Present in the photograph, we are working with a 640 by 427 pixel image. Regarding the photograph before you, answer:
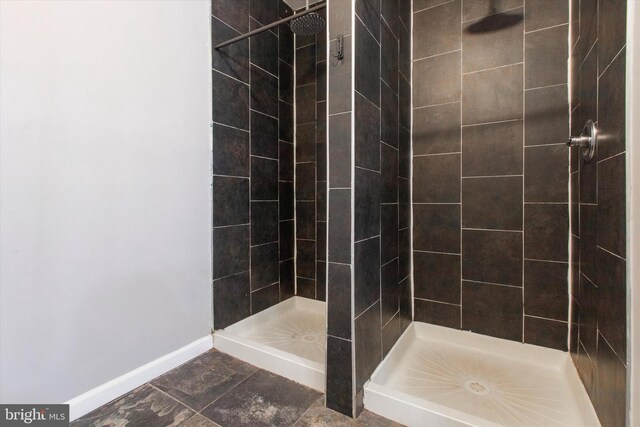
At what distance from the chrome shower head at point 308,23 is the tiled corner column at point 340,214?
293mm

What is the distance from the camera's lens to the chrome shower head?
1.55m

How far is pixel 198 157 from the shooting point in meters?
1.74

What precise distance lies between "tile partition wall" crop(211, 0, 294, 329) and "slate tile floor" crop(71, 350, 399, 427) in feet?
1.36

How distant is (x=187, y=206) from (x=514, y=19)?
2330 mm

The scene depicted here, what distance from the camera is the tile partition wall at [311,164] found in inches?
94.9

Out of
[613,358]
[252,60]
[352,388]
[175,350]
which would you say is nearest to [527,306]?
[613,358]

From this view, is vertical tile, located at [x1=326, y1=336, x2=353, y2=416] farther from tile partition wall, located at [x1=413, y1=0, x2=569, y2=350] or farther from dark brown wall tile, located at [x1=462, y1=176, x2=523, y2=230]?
dark brown wall tile, located at [x1=462, y1=176, x2=523, y2=230]

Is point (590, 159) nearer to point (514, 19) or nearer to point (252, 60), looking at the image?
point (514, 19)

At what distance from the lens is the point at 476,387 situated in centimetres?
153

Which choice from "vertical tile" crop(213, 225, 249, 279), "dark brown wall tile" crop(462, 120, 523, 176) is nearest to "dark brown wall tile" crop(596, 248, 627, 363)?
"dark brown wall tile" crop(462, 120, 523, 176)

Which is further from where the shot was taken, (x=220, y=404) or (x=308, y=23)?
(x=308, y=23)

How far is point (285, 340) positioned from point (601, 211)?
1.87m

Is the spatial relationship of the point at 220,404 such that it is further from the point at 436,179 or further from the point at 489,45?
the point at 489,45

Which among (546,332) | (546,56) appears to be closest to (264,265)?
(546,332)
